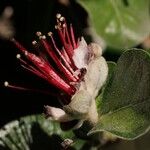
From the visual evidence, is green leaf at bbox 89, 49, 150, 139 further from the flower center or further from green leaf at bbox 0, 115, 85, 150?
green leaf at bbox 0, 115, 85, 150

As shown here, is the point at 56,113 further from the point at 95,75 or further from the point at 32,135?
the point at 32,135

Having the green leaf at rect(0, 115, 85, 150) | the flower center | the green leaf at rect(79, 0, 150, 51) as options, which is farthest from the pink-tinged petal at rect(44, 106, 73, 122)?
the green leaf at rect(79, 0, 150, 51)

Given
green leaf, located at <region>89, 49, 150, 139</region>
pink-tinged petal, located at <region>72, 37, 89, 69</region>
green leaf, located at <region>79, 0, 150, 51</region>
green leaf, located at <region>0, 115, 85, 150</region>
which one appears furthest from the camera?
green leaf, located at <region>79, 0, 150, 51</region>

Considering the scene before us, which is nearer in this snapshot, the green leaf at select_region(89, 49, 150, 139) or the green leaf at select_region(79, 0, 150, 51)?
the green leaf at select_region(89, 49, 150, 139)

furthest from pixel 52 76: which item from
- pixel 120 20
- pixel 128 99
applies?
pixel 120 20

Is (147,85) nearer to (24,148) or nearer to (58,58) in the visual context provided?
(58,58)

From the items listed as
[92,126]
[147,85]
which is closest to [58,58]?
[92,126]

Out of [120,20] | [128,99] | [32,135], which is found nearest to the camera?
[128,99]

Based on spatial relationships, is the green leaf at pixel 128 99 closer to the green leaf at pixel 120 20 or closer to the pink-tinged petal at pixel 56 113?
the pink-tinged petal at pixel 56 113
